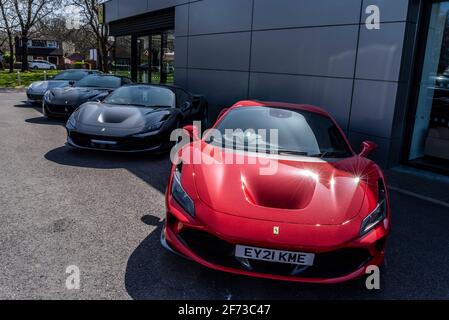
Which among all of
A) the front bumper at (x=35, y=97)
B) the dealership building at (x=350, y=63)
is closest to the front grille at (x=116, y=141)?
the dealership building at (x=350, y=63)

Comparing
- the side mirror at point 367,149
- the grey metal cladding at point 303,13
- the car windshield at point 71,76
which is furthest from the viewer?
the car windshield at point 71,76

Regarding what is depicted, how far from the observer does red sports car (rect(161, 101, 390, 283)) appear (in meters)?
2.56

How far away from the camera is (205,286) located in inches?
111

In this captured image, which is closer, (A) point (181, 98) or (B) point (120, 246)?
(B) point (120, 246)

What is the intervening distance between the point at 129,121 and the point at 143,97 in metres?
1.15

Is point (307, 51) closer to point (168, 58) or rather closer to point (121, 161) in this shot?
point (121, 161)

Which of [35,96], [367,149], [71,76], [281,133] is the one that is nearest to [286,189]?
[281,133]

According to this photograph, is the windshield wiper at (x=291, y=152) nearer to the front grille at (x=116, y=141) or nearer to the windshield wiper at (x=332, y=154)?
the windshield wiper at (x=332, y=154)

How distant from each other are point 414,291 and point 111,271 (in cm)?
227

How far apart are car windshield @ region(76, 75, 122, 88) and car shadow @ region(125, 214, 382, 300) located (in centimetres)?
889

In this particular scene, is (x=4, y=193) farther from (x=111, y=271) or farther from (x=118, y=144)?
(x=111, y=271)

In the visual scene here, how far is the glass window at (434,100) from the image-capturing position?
6.59m

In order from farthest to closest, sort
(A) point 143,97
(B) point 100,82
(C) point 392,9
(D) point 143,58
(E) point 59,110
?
(D) point 143,58
(B) point 100,82
(E) point 59,110
(A) point 143,97
(C) point 392,9

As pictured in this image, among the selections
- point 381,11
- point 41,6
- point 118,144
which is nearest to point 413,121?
point 381,11
